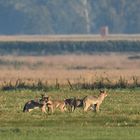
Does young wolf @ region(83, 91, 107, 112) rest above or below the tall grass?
below

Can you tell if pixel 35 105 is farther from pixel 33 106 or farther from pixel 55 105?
pixel 55 105

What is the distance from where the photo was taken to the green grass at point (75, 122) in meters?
30.1

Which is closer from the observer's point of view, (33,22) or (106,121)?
(106,121)

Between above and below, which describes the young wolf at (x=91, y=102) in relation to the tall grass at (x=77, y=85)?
below

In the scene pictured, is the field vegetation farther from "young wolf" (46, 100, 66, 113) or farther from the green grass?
"young wolf" (46, 100, 66, 113)

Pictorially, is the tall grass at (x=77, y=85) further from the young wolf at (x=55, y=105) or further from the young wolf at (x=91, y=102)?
the young wolf at (x=55, y=105)

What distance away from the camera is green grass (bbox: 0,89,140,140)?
30062mm

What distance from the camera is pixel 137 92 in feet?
154

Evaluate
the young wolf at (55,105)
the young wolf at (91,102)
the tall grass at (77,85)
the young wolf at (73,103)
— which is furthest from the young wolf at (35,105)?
the tall grass at (77,85)

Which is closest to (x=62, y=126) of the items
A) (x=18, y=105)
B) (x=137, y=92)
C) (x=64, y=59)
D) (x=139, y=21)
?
(x=18, y=105)

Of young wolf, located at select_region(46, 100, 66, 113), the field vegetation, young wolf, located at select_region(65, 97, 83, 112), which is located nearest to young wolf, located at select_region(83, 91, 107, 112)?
young wolf, located at select_region(65, 97, 83, 112)

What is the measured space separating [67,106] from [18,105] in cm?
303

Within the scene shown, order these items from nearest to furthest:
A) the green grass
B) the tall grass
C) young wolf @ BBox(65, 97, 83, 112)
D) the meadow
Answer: the green grass
the meadow
young wolf @ BBox(65, 97, 83, 112)
the tall grass

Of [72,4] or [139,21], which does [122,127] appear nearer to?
[139,21]
